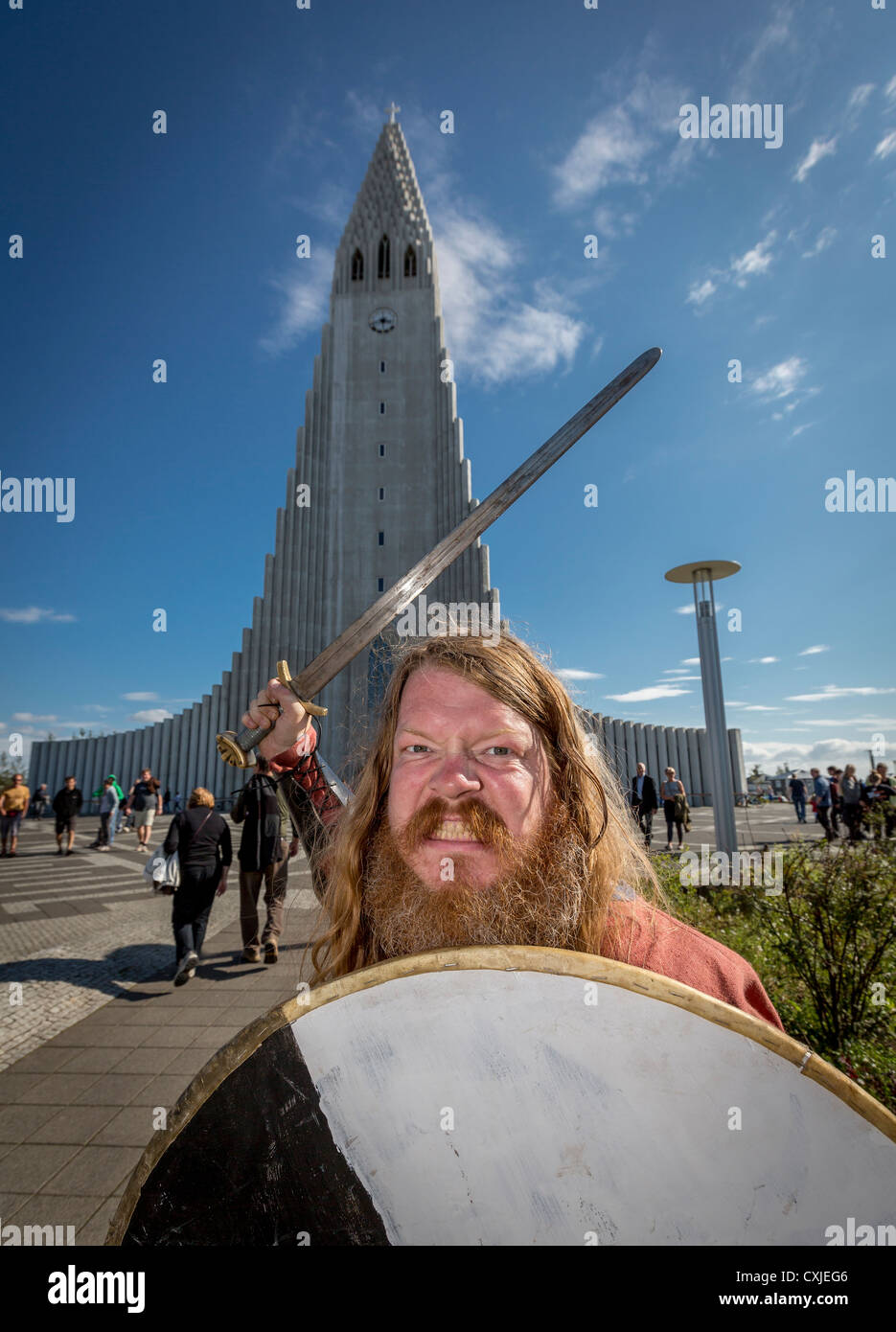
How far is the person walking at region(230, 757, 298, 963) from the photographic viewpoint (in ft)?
18.7

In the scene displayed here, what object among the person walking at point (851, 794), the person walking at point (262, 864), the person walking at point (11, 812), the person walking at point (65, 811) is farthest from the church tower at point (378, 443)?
the person walking at point (262, 864)

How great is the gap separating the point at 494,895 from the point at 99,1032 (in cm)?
415

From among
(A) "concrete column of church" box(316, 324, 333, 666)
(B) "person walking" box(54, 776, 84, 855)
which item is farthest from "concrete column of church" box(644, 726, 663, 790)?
(B) "person walking" box(54, 776, 84, 855)

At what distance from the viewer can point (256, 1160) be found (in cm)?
74

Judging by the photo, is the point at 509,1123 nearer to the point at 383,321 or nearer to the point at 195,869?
the point at 195,869

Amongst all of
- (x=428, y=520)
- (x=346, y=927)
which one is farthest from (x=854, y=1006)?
(x=428, y=520)

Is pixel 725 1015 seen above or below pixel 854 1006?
above

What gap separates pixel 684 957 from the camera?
1051mm

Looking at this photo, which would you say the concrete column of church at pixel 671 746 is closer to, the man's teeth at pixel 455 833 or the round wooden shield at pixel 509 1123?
the man's teeth at pixel 455 833

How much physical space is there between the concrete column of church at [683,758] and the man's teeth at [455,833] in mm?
39351

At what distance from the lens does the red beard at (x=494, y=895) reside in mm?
1122

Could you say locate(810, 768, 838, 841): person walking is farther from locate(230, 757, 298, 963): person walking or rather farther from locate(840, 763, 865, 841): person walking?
locate(230, 757, 298, 963): person walking
